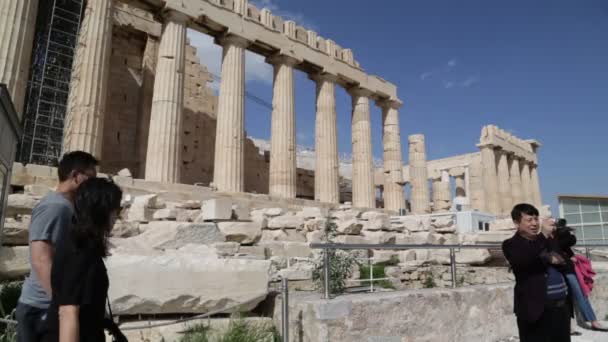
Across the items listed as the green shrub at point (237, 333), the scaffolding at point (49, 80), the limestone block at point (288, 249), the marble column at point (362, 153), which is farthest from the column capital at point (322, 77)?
the green shrub at point (237, 333)

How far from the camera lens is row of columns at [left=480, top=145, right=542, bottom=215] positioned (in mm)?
33244

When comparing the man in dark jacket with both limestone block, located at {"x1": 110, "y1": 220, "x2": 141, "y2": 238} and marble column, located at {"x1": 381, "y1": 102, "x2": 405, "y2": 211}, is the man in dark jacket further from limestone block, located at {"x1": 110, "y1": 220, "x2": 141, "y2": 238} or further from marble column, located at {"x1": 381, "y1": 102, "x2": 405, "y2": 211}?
marble column, located at {"x1": 381, "y1": 102, "x2": 405, "y2": 211}

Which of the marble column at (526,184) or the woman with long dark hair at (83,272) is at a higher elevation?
the marble column at (526,184)

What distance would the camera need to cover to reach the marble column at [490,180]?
33.0m

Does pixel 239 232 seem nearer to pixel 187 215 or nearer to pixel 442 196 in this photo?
pixel 187 215

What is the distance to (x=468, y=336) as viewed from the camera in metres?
4.86

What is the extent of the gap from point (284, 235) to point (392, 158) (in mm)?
15883

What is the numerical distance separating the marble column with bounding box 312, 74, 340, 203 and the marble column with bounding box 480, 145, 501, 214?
17106 mm

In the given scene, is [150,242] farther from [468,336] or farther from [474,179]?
[474,179]

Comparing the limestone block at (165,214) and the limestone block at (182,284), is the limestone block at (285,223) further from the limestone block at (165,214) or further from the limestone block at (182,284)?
the limestone block at (182,284)

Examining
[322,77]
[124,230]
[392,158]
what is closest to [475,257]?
[124,230]

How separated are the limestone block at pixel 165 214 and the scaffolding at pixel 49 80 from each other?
7.23 metres

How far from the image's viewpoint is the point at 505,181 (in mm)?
34906

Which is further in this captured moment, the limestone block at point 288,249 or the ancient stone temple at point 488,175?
the ancient stone temple at point 488,175
